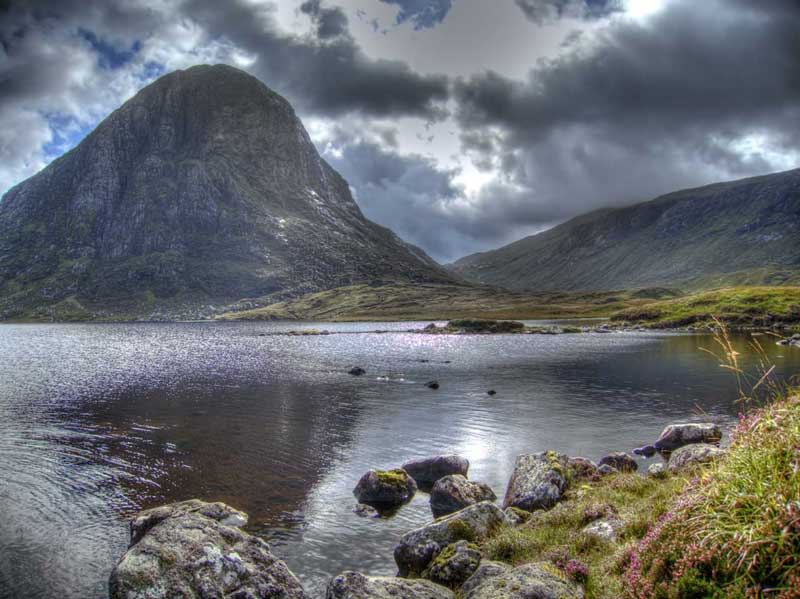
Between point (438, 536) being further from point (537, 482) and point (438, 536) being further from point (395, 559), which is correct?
point (537, 482)

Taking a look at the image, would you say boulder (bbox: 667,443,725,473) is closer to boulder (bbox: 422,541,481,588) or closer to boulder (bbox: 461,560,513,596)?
boulder (bbox: 422,541,481,588)

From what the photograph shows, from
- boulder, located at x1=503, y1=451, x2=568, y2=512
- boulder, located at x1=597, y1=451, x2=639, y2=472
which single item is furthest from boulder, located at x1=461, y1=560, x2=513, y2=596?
boulder, located at x1=597, y1=451, x2=639, y2=472

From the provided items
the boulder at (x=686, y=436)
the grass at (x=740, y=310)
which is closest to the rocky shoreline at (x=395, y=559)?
the boulder at (x=686, y=436)

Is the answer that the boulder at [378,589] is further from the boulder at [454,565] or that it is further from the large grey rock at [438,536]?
the large grey rock at [438,536]

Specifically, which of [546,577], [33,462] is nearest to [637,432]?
[546,577]

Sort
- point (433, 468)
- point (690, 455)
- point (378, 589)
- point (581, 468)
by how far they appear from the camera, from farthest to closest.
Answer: point (433, 468)
point (581, 468)
point (690, 455)
point (378, 589)

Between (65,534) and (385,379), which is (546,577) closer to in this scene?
(65,534)

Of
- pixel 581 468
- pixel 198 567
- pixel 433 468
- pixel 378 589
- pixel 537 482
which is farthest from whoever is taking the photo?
pixel 433 468

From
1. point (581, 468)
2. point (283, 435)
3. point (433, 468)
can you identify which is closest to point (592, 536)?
point (581, 468)

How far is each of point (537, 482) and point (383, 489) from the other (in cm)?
760

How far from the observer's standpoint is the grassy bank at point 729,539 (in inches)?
319

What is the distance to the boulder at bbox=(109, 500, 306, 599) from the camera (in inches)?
513

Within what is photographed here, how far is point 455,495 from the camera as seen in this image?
77.9ft

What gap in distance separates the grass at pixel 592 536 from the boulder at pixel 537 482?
1195 millimetres
